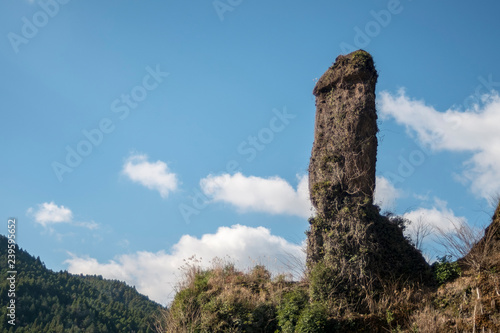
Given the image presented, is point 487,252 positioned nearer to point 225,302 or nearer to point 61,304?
point 225,302

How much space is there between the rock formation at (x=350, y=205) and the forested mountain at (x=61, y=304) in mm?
56808

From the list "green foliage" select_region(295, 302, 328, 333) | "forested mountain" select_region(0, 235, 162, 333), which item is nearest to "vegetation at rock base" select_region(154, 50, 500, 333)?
"green foliage" select_region(295, 302, 328, 333)

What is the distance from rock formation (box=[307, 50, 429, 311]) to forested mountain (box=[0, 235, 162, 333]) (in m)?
56.8

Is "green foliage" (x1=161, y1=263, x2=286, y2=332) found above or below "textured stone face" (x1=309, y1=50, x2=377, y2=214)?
below

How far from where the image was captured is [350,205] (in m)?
13.3

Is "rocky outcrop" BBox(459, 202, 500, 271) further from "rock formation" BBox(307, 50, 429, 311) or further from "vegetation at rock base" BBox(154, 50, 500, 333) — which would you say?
"rock formation" BBox(307, 50, 429, 311)

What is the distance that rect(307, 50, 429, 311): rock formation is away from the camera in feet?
40.4

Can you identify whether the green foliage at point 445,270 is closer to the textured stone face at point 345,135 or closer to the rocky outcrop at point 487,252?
the rocky outcrop at point 487,252

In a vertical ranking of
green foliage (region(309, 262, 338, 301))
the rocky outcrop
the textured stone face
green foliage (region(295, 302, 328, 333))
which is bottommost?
green foliage (region(295, 302, 328, 333))

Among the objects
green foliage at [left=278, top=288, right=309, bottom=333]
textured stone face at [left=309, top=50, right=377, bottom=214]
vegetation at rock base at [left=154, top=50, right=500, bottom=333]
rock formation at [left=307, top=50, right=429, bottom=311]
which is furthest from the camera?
textured stone face at [left=309, top=50, right=377, bottom=214]

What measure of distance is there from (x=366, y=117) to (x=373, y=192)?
9.04 ft

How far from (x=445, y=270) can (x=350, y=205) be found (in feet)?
11.2

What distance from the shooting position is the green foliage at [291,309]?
11.8 meters

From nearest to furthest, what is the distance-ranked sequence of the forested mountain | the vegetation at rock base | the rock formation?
the vegetation at rock base < the rock formation < the forested mountain
